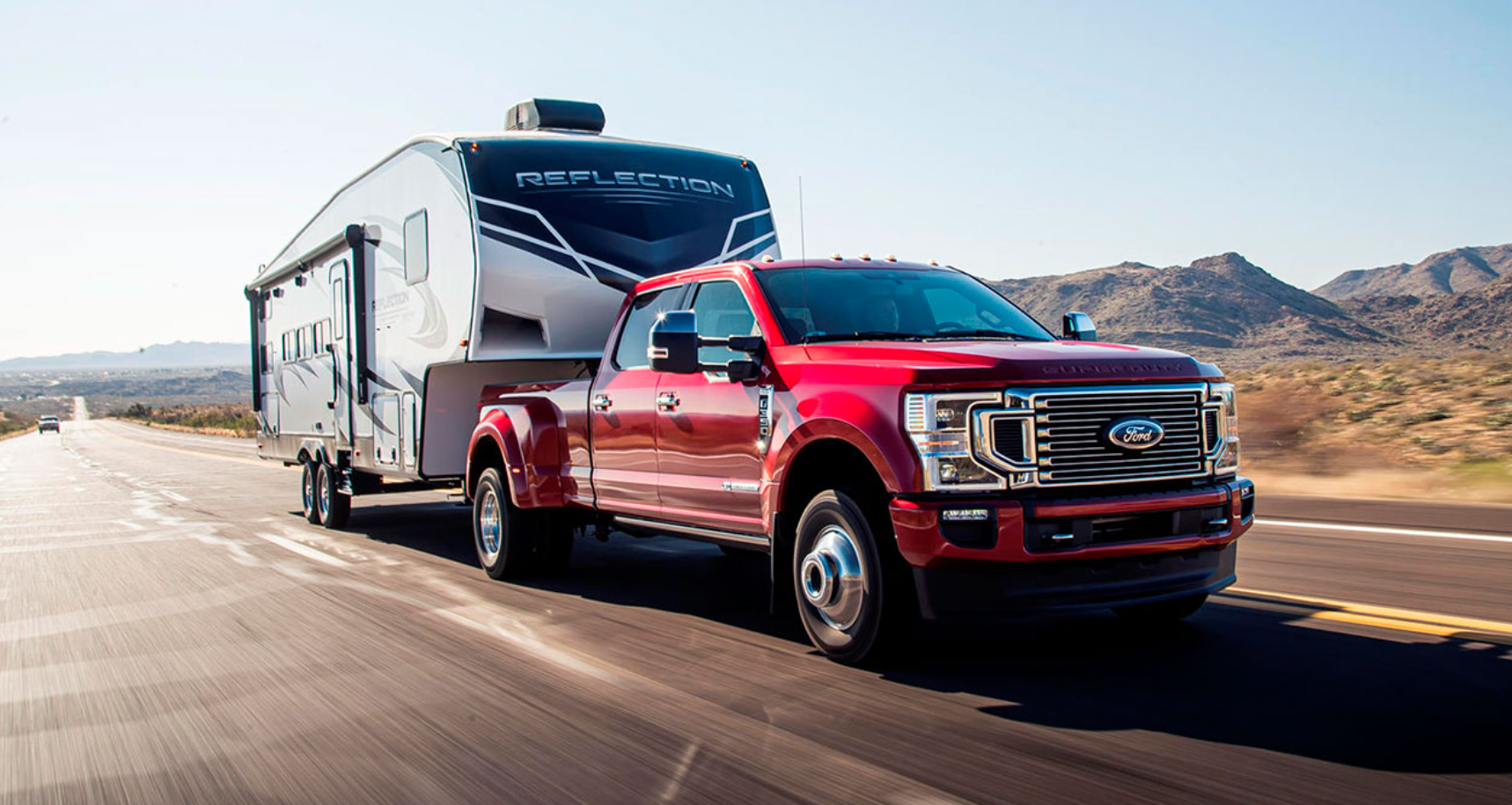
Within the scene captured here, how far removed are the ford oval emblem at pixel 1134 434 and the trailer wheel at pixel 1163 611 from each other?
1140 millimetres

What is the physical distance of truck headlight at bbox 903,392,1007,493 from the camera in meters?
5.12

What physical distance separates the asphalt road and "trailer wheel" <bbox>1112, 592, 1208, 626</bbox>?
8 centimetres

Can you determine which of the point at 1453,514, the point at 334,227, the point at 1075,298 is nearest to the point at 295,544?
the point at 334,227

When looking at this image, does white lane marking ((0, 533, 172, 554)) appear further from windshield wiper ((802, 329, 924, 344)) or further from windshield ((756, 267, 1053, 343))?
windshield wiper ((802, 329, 924, 344))

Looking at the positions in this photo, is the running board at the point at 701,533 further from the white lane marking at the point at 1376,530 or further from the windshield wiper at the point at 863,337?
the white lane marking at the point at 1376,530

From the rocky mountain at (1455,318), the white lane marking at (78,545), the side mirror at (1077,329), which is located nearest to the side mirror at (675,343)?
the side mirror at (1077,329)

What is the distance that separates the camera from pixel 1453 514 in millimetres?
10219

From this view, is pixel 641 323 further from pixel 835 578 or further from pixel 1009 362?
pixel 1009 362

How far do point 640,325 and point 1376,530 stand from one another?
19.9ft

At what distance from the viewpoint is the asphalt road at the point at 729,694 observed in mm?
4117

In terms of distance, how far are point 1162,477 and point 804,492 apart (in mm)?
1685

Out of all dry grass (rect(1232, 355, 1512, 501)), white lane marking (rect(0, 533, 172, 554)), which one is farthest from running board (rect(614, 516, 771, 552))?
dry grass (rect(1232, 355, 1512, 501))

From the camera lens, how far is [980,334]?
6.53 m

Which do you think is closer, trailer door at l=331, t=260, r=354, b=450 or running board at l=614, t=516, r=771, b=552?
running board at l=614, t=516, r=771, b=552
